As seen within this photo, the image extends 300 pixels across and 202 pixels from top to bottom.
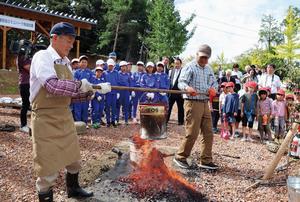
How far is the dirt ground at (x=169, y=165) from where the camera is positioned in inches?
189

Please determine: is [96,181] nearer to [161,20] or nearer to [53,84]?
[53,84]

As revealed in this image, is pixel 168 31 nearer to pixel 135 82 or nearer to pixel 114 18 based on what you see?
pixel 114 18

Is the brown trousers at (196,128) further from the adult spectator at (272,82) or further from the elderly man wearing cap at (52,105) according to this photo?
the adult spectator at (272,82)

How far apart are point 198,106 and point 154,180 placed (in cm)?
162

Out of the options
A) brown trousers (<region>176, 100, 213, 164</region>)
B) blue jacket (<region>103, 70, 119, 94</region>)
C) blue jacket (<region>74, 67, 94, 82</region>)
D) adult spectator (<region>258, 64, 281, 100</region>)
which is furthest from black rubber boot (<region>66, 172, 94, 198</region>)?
adult spectator (<region>258, 64, 281, 100</region>)

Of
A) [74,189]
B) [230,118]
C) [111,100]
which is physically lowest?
[74,189]

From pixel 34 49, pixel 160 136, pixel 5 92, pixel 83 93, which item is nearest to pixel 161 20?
pixel 5 92

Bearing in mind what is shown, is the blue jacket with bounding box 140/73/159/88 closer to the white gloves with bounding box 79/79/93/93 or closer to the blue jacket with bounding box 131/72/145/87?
the blue jacket with bounding box 131/72/145/87

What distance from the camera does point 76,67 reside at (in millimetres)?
9586

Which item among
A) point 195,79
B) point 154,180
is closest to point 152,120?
point 195,79

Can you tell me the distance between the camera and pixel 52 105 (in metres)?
3.71

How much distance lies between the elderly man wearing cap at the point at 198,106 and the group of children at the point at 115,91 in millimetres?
3054

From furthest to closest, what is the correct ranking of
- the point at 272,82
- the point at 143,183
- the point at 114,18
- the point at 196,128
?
the point at 114,18 < the point at 272,82 < the point at 196,128 < the point at 143,183

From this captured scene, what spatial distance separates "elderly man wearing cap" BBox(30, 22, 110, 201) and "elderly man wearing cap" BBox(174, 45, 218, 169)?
7.65 ft
